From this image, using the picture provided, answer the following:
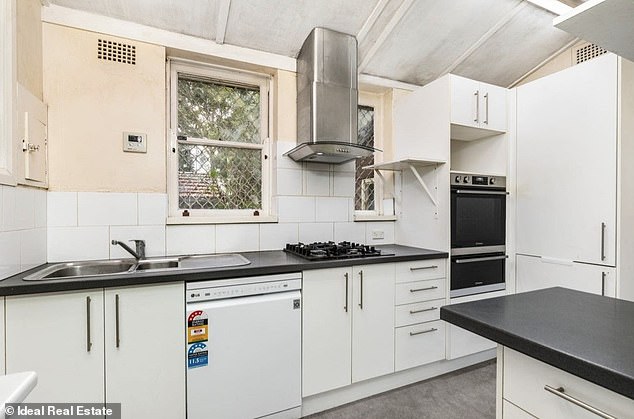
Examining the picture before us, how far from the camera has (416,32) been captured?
7.76ft

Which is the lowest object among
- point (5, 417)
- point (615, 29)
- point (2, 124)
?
point (5, 417)

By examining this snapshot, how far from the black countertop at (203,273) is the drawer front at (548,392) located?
113cm

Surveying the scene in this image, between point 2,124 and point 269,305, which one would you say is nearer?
point 2,124

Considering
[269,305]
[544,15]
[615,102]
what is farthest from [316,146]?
[544,15]

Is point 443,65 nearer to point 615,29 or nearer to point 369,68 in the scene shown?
point 369,68

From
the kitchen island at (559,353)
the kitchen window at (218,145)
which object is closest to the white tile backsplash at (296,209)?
the kitchen window at (218,145)

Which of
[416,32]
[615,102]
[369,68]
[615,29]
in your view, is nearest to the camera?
[615,29]

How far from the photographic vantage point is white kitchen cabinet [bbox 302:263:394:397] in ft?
6.07

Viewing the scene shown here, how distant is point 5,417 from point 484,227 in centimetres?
269

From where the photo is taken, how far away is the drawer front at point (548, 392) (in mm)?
637

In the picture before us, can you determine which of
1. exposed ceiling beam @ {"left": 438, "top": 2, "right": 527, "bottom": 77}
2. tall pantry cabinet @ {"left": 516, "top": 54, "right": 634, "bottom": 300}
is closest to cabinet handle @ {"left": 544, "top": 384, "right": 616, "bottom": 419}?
tall pantry cabinet @ {"left": 516, "top": 54, "right": 634, "bottom": 300}

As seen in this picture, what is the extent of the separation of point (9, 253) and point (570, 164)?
3.31 metres

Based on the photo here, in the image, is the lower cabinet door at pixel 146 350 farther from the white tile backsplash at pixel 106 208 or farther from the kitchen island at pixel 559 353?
the kitchen island at pixel 559 353

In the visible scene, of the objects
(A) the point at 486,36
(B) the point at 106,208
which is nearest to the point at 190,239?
(B) the point at 106,208
